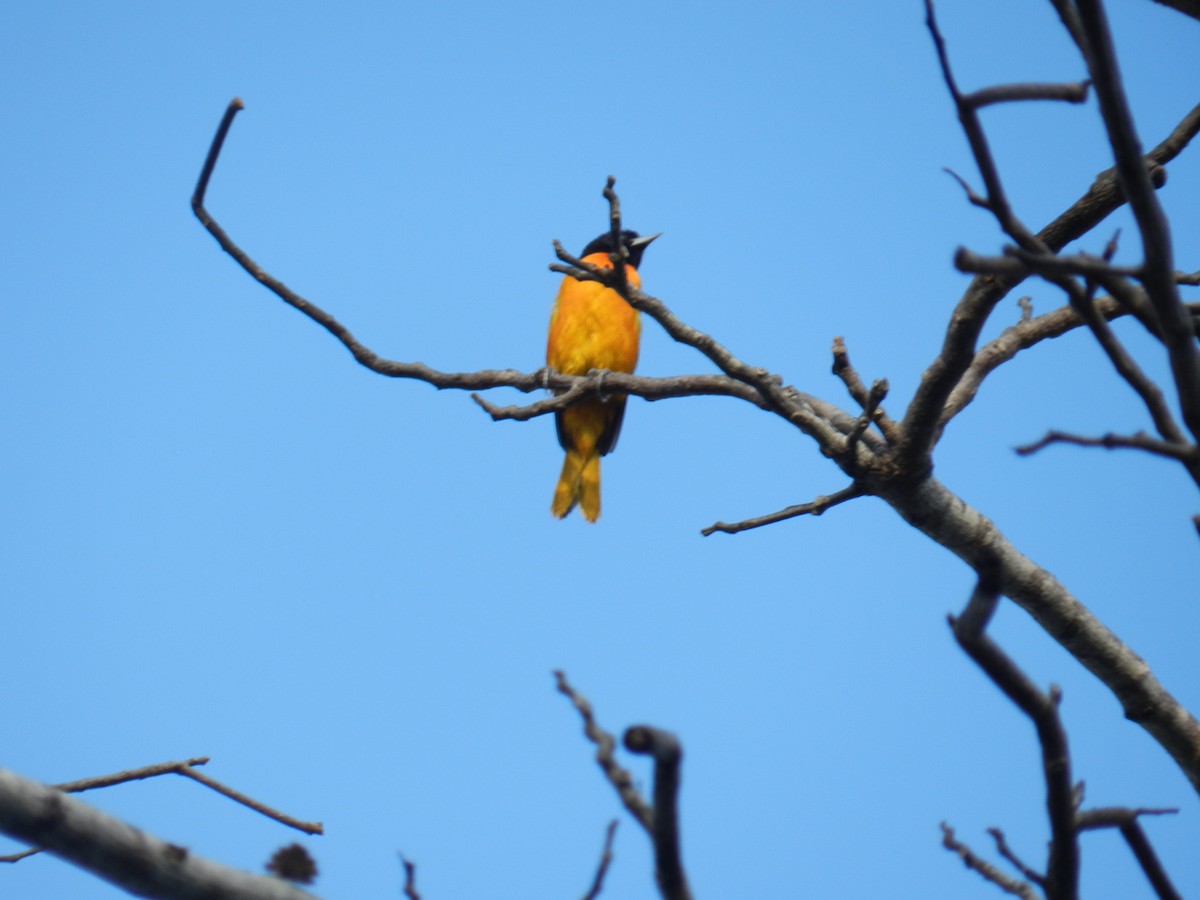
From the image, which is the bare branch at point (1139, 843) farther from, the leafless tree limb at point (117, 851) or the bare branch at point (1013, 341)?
the bare branch at point (1013, 341)

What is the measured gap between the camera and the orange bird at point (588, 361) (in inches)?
281

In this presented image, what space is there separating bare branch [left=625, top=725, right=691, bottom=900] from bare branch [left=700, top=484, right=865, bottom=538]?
1.69m

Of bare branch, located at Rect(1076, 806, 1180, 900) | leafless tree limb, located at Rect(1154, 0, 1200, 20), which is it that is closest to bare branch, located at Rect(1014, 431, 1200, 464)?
bare branch, located at Rect(1076, 806, 1180, 900)

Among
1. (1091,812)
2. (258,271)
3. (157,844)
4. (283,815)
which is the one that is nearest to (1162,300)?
(1091,812)

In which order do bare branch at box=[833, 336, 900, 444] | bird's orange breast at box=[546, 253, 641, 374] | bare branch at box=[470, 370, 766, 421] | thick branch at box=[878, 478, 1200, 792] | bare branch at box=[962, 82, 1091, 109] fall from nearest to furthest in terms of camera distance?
bare branch at box=[962, 82, 1091, 109]
thick branch at box=[878, 478, 1200, 792]
bare branch at box=[833, 336, 900, 444]
bare branch at box=[470, 370, 766, 421]
bird's orange breast at box=[546, 253, 641, 374]

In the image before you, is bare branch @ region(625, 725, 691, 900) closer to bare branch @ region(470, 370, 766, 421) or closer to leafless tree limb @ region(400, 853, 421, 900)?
leafless tree limb @ region(400, 853, 421, 900)

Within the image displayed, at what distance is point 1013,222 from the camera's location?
53.5 inches

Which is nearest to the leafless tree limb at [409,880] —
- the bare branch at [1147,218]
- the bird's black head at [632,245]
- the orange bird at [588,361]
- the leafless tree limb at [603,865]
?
the leafless tree limb at [603,865]

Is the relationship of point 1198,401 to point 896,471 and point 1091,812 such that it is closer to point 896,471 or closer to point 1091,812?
point 1091,812

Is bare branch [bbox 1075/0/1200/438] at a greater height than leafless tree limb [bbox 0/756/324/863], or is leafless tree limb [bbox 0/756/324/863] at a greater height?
bare branch [bbox 1075/0/1200/438]

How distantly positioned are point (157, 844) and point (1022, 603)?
71.8 inches

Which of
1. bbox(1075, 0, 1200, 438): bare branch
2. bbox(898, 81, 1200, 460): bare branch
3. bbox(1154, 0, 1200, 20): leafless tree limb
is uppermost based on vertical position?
bbox(898, 81, 1200, 460): bare branch

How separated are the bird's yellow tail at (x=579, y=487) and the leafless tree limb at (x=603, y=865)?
6161 millimetres

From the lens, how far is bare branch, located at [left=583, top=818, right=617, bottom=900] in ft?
3.80
